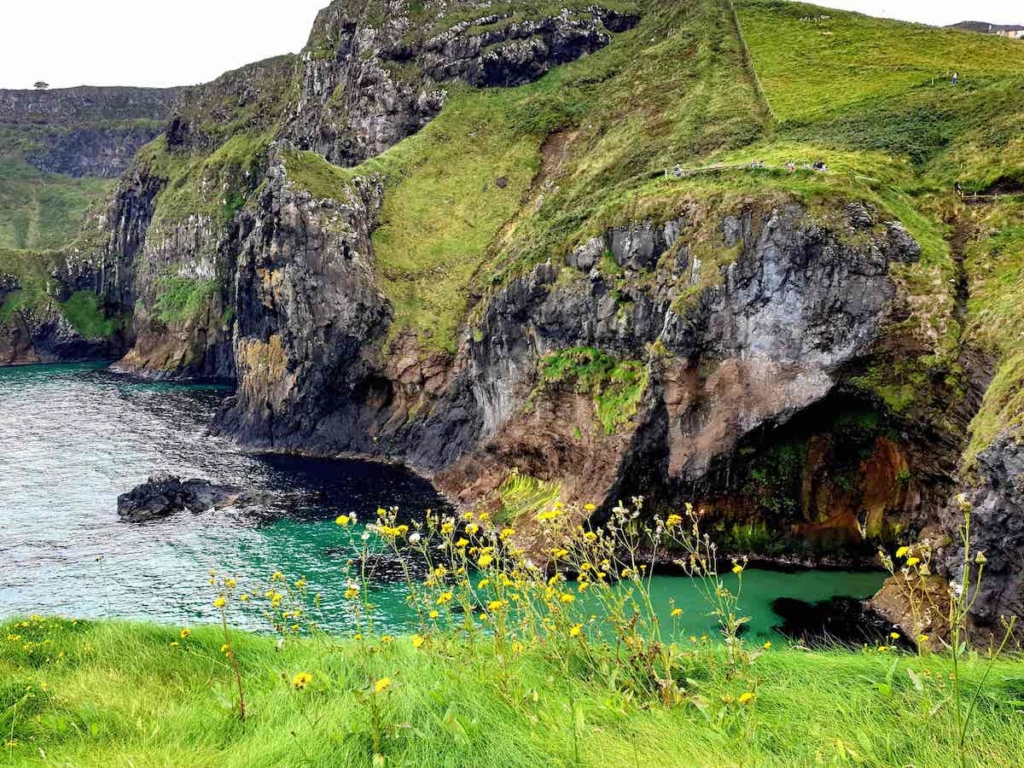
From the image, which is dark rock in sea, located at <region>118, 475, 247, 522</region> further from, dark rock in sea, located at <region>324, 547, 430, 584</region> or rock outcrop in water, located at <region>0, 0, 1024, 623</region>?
dark rock in sea, located at <region>324, 547, 430, 584</region>

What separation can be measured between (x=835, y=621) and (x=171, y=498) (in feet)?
131

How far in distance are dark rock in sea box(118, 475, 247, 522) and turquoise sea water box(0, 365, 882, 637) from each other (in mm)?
987

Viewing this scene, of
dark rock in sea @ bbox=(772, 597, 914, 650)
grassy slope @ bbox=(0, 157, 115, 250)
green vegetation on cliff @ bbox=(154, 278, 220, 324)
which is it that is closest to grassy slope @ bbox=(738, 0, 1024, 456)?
dark rock in sea @ bbox=(772, 597, 914, 650)

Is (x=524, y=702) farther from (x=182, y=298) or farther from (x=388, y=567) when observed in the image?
(x=182, y=298)

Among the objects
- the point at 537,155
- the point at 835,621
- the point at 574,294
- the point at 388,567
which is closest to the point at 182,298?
the point at 537,155

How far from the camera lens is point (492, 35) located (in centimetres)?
9081

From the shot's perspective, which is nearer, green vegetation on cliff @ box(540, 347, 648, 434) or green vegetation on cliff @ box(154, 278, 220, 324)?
green vegetation on cliff @ box(540, 347, 648, 434)

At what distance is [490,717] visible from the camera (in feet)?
18.0

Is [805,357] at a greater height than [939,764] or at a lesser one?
greater

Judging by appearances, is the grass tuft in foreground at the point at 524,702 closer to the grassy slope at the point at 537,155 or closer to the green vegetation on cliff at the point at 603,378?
the green vegetation on cliff at the point at 603,378

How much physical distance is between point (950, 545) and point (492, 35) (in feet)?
287

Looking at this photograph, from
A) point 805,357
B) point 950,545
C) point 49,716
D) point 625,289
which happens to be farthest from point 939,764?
point 625,289

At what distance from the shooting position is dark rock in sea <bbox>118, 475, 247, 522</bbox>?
4309cm

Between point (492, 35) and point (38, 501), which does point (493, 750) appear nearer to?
point (38, 501)
